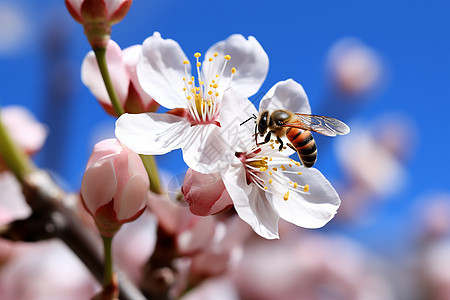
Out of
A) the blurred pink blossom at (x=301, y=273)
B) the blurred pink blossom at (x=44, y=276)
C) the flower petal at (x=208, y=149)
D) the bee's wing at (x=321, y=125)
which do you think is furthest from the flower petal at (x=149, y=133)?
the blurred pink blossom at (x=301, y=273)

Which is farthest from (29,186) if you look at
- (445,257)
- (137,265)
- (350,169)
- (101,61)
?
(445,257)

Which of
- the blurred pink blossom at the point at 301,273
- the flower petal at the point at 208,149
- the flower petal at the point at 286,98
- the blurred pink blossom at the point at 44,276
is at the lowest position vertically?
the blurred pink blossom at the point at 301,273

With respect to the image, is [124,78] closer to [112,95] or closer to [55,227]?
[112,95]

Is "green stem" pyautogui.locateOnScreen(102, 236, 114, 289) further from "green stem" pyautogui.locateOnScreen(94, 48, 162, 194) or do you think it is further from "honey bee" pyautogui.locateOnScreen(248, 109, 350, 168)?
"honey bee" pyautogui.locateOnScreen(248, 109, 350, 168)

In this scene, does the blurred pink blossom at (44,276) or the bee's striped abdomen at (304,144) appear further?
the blurred pink blossom at (44,276)

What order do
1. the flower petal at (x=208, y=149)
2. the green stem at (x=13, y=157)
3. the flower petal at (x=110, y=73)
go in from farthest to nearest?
the green stem at (x=13, y=157) → the flower petal at (x=110, y=73) → the flower petal at (x=208, y=149)

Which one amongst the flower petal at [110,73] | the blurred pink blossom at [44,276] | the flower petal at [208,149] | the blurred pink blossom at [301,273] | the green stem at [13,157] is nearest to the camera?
the flower petal at [208,149]

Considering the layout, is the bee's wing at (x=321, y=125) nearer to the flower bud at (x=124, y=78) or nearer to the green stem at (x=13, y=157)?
the flower bud at (x=124, y=78)
